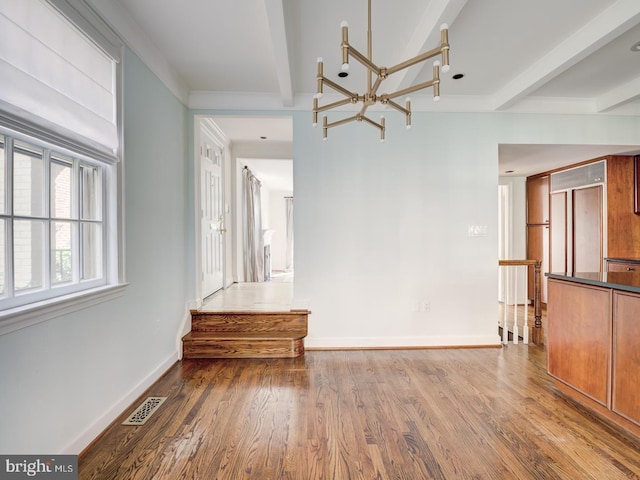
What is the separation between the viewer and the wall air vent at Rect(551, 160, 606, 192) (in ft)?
14.8

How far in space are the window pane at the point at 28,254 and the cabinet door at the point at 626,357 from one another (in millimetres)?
3240

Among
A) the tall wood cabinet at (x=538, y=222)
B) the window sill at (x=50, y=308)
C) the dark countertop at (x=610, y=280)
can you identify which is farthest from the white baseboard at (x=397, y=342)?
the tall wood cabinet at (x=538, y=222)

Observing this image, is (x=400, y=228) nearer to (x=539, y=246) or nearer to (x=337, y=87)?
(x=337, y=87)

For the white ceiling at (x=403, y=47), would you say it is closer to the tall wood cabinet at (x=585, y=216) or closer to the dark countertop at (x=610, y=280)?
the tall wood cabinet at (x=585, y=216)

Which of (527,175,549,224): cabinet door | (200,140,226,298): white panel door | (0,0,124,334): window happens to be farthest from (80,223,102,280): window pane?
(527,175,549,224): cabinet door

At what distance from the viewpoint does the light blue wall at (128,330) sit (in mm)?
1506

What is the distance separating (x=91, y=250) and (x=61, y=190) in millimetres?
428

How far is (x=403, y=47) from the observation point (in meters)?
2.63

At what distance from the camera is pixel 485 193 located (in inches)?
143

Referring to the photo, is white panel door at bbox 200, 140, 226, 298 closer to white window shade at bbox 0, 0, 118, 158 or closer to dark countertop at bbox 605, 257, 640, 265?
white window shade at bbox 0, 0, 118, 158

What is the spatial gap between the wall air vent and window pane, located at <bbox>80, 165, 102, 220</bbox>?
5759 millimetres

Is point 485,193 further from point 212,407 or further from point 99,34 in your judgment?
point 99,34

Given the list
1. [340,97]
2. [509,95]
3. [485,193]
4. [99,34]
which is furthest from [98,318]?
[509,95]

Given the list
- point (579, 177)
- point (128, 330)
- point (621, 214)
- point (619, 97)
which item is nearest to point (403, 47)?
point (619, 97)
